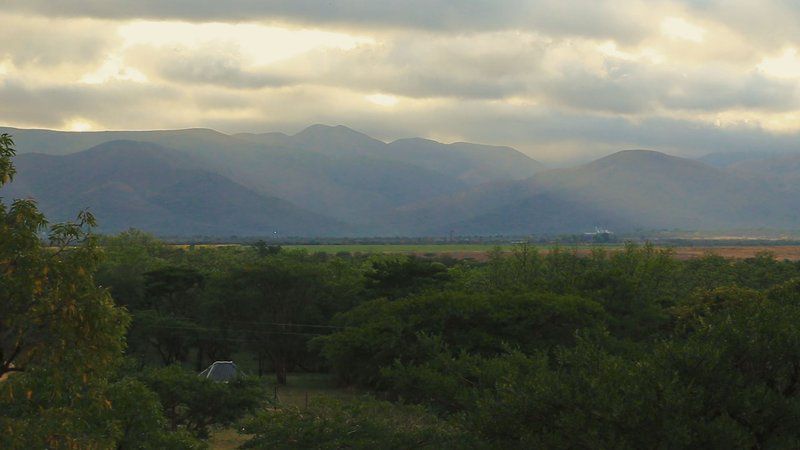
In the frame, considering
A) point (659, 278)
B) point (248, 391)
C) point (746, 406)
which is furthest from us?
point (659, 278)

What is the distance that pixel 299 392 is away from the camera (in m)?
62.4

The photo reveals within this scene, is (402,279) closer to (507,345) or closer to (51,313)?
(507,345)

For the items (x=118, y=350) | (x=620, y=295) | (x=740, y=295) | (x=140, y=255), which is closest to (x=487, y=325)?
(x=620, y=295)

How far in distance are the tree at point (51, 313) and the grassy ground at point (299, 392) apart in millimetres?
31691

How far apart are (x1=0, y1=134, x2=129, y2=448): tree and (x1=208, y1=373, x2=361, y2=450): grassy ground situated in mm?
31691

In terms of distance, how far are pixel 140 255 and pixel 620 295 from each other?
65447 mm

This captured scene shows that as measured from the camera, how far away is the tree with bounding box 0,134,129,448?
47.8 feet

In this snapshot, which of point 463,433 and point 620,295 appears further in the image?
point 620,295

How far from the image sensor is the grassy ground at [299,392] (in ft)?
159

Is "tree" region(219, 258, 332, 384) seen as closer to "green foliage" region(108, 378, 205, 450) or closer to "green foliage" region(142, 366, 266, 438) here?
"green foliage" region(142, 366, 266, 438)

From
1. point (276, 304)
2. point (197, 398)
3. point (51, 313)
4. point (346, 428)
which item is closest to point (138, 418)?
point (346, 428)

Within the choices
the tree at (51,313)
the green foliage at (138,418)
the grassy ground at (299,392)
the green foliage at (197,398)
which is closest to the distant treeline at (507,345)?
the grassy ground at (299,392)

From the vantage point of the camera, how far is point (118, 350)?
1561cm

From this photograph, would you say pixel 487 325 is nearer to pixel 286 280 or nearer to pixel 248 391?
pixel 248 391
